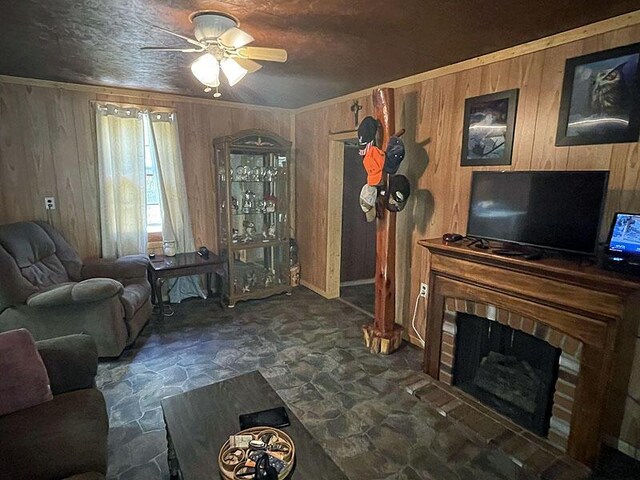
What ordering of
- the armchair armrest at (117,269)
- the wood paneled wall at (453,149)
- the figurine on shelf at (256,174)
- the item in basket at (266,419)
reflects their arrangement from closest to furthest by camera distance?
the item in basket at (266,419), the wood paneled wall at (453,149), the armchair armrest at (117,269), the figurine on shelf at (256,174)

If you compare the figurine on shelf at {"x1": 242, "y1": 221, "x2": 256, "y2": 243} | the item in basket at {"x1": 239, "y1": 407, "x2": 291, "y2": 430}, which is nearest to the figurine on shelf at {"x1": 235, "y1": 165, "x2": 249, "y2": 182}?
the figurine on shelf at {"x1": 242, "y1": 221, "x2": 256, "y2": 243}

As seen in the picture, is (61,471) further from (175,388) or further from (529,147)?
(529,147)

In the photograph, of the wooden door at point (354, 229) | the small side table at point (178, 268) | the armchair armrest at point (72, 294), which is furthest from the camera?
the wooden door at point (354, 229)

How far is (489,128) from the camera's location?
2.52m

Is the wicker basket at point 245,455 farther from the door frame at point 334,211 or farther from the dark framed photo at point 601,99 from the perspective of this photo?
the door frame at point 334,211

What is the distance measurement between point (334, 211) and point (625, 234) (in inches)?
113

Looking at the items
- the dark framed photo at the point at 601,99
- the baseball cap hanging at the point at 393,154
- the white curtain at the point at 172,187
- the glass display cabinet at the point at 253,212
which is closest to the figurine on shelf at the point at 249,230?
the glass display cabinet at the point at 253,212

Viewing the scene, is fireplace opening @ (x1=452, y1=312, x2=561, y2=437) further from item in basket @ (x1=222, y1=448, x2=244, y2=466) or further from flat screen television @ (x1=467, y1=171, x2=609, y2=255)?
item in basket @ (x1=222, y1=448, x2=244, y2=466)

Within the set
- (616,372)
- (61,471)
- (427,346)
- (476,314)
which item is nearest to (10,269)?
(61,471)

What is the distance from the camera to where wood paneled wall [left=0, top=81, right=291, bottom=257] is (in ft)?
10.9

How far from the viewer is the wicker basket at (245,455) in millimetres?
1234

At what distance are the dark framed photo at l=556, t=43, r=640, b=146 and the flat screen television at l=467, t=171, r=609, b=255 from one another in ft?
0.96

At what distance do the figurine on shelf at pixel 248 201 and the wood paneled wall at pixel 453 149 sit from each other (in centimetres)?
81

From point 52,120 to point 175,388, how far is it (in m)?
2.96
